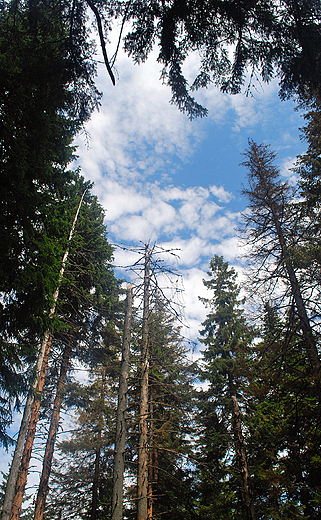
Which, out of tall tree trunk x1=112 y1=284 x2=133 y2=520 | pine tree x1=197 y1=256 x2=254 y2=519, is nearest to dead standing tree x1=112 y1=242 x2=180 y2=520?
tall tree trunk x1=112 y1=284 x2=133 y2=520

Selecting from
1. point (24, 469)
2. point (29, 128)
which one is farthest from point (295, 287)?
Result: point (24, 469)

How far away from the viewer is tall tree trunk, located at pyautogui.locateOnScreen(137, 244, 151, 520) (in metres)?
5.91

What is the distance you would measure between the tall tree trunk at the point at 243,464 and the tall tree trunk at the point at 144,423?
4426 millimetres

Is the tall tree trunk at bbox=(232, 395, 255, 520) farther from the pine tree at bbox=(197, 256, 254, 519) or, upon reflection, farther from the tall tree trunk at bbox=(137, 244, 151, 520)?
the tall tree trunk at bbox=(137, 244, 151, 520)

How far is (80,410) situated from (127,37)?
16592 mm

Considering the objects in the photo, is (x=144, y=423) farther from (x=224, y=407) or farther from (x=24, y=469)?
(x=224, y=407)

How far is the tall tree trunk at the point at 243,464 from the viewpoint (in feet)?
29.8

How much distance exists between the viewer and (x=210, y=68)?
4.32m

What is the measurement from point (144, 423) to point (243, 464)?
5.81 m

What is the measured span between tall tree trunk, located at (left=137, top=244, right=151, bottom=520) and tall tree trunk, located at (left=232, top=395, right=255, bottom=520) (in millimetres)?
4426

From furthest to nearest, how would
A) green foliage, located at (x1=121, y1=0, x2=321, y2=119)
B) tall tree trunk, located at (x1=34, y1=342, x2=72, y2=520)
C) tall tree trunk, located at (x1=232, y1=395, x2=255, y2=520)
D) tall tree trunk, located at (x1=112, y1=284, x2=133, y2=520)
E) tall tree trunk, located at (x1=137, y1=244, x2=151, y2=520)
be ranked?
tall tree trunk, located at (x1=232, y1=395, x2=255, y2=520) → tall tree trunk, located at (x1=34, y1=342, x2=72, y2=520) → tall tree trunk, located at (x1=137, y1=244, x2=151, y2=520) → tall tree trunk, located at (x1=112, y1=284, x2=133, y2=520) → green foliage, located at (x1=121, y1=0, x2=321, y2=119)

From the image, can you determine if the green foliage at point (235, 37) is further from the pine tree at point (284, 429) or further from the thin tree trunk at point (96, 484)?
the thin tree trunk at point (96, 484)

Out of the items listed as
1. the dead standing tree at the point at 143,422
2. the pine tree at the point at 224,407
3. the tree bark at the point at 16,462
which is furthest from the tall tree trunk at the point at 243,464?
the tree bark at the point at 16,462

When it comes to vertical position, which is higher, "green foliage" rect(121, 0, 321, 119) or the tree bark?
"green foliage" rect(121, 0, 321, 119)
